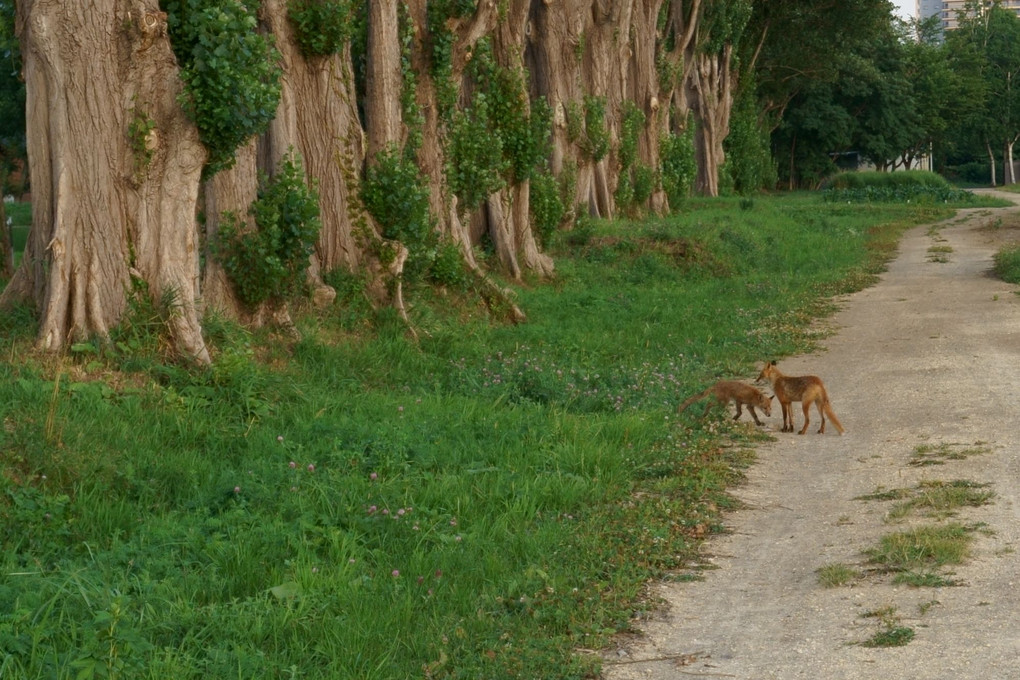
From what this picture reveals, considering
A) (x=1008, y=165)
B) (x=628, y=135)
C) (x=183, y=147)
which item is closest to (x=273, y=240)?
(x=183, y=147)

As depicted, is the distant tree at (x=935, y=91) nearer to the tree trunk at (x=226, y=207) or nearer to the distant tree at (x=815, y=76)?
the distant tree at (x=815, y=76)

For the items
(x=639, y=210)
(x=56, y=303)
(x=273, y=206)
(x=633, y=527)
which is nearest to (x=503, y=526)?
(x=633, y=527)

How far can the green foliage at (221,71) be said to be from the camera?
10797 mm

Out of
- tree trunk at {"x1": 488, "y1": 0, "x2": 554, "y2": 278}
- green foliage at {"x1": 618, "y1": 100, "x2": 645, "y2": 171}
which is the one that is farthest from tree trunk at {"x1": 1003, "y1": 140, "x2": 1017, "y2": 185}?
tree trunk at {"x1": 488, "y1": 0, "x2": 554, "y2": 278}

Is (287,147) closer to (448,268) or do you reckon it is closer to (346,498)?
(448,268)

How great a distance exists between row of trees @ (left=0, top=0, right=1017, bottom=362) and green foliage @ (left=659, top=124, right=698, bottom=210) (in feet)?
22.8

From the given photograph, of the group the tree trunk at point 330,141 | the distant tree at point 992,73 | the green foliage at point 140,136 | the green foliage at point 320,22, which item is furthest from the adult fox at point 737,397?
the distant tree at point 992,73

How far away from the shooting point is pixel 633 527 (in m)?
7.99

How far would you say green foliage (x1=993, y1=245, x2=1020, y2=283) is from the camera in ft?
72.5

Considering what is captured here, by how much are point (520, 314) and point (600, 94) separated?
1358 centimetres

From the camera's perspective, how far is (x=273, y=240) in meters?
12.5

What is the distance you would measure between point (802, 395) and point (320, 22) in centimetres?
676

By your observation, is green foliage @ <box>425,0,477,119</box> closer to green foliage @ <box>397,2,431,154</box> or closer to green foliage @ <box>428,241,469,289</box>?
green foliage @ <box>397,2,431,154</box>

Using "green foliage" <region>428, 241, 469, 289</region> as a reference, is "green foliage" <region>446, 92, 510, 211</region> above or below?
above
